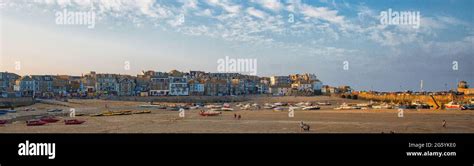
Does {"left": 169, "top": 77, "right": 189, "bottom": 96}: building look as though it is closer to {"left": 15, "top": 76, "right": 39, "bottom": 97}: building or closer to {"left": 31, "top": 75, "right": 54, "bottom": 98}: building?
{"left": 31, "top": 75, "right": 54, "bottom": 98}: building

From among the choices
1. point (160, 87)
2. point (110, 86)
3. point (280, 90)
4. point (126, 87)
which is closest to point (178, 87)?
point (160, 87)

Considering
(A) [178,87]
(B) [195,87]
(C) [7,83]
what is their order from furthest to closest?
(B) [195,87] → (A) [178,87] → (C) [7,83]

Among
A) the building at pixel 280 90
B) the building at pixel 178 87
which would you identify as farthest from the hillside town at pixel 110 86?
the building at pixel 280 90

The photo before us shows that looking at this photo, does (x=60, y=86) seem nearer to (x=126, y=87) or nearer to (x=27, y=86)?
(x=27, y=86)

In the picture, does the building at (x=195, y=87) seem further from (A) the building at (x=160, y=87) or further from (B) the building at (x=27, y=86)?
(B) the building at (x=27, y=86)

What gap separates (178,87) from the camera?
88.4m

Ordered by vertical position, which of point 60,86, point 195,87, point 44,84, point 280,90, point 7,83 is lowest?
point 280,90

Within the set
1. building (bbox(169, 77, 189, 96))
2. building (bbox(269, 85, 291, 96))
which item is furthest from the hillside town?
building (bbox(269, 85, 291, 96))

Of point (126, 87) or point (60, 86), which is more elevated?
point (60, 86)
